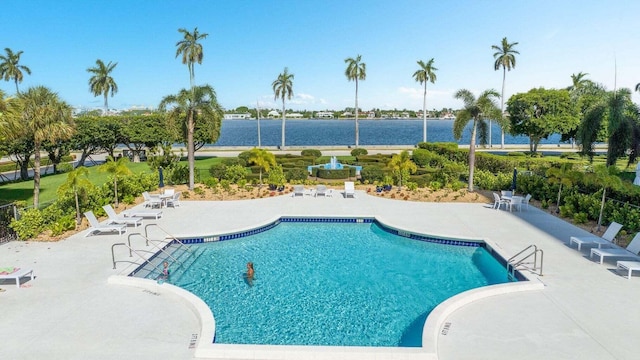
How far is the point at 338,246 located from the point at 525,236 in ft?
25.3

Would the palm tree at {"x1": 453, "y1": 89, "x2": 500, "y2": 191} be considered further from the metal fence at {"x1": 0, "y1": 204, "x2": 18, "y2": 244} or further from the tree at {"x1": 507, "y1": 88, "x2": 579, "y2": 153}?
the tree at {"x1": 507, "y1": 88, "x2": 579, "y2": 153}

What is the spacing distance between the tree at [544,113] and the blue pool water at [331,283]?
40204 mm

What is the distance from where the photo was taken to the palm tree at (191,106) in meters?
24.2

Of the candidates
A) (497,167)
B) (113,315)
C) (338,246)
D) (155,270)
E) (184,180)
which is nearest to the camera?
(113,315)

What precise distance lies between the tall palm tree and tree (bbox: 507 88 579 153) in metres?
49.2

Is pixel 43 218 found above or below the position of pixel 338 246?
above

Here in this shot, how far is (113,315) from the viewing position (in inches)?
376

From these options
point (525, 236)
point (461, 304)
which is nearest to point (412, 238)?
point (525, 236)

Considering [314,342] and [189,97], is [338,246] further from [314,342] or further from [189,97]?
[189,97]

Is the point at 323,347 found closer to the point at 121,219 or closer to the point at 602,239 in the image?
the point at 602,239

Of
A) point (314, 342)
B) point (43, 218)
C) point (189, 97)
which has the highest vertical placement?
point (189, 97)

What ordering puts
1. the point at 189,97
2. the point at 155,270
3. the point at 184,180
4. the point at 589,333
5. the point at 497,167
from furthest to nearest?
the point at 497,167, the point at 184,180, the point at 189,97, the point at 155,270, the point at 589,333

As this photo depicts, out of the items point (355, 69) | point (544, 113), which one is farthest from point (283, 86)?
point (544, 113)

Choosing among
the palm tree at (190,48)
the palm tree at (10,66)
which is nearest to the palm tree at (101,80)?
the palm tree at (10,66)
